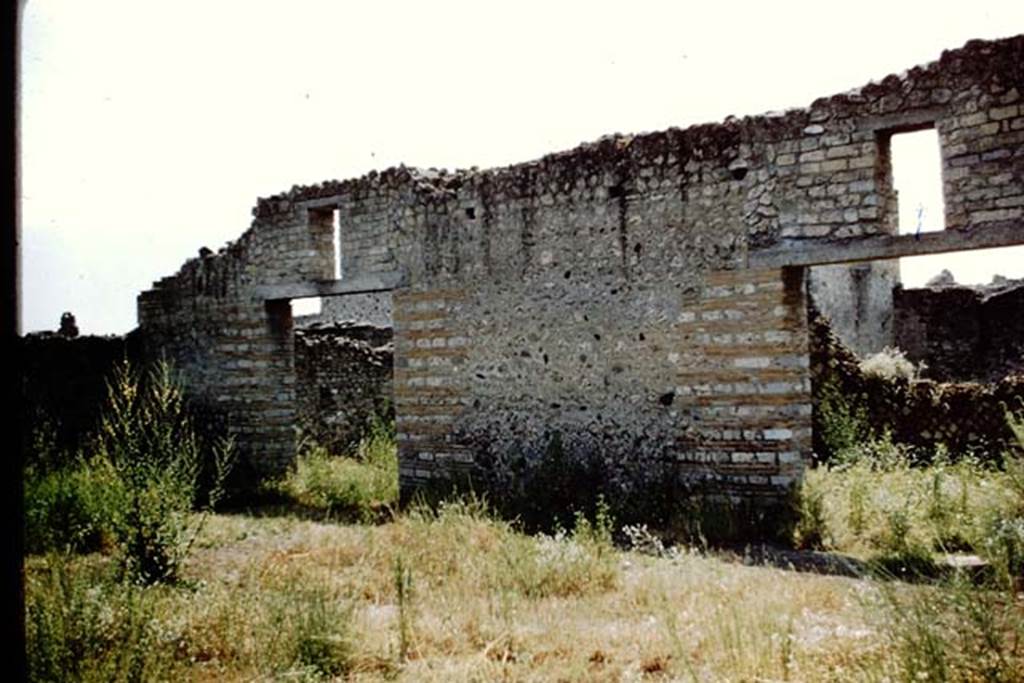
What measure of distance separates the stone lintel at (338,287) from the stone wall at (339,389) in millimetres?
3495

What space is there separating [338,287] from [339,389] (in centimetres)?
475

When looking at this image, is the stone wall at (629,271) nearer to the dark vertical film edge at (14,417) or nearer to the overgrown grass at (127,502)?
the overgrown grass at (127,502)

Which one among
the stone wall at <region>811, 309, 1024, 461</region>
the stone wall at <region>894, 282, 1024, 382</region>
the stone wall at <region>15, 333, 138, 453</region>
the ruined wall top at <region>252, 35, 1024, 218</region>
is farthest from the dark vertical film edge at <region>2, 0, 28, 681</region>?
the stone wall at <region>894, 282, 1024, 382</region>

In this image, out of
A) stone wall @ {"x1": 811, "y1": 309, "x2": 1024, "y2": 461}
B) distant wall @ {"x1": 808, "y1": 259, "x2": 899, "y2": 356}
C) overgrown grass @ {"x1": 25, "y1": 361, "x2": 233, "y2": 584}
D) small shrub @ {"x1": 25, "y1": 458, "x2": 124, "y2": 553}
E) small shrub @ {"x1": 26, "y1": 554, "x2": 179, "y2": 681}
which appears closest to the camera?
small shrub @ {"x1": 26, "y1": 554, "x2": 179, "y2": 681}

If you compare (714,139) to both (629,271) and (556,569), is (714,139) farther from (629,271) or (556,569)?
(556,569)

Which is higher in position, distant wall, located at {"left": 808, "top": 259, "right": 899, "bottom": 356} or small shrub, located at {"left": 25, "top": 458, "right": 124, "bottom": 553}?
distant wall, located at {"left": 808, "top": 259, "right": 899, "bottom": 356}

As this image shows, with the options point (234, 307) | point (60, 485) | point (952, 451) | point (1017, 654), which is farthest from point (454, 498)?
point (952, 451)

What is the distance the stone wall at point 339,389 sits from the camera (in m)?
14.6

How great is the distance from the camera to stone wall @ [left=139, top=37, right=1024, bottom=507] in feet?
23.8

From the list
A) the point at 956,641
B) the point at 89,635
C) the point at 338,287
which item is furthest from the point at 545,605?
the point at 338,287

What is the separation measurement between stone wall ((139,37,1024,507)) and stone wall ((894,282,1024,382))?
11.8 metres

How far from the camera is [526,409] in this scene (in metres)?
9.20

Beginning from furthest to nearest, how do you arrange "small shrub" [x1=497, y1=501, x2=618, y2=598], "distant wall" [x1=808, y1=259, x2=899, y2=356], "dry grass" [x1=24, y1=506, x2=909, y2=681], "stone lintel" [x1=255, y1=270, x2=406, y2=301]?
"distant wall" [x1=808, y1=259, x2=899, y2=356], "stone lintel" [x1=255, y1=270, x2=406, y2=301], "small shrub" [x1=497, y1=501, x2=618, y2=598], "dry grass" [x1=24, y1=506, x2=909, y2=681]

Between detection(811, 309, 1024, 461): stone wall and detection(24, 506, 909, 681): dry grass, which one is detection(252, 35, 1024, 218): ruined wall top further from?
detection(24, 506, 909, 681): dry grass
